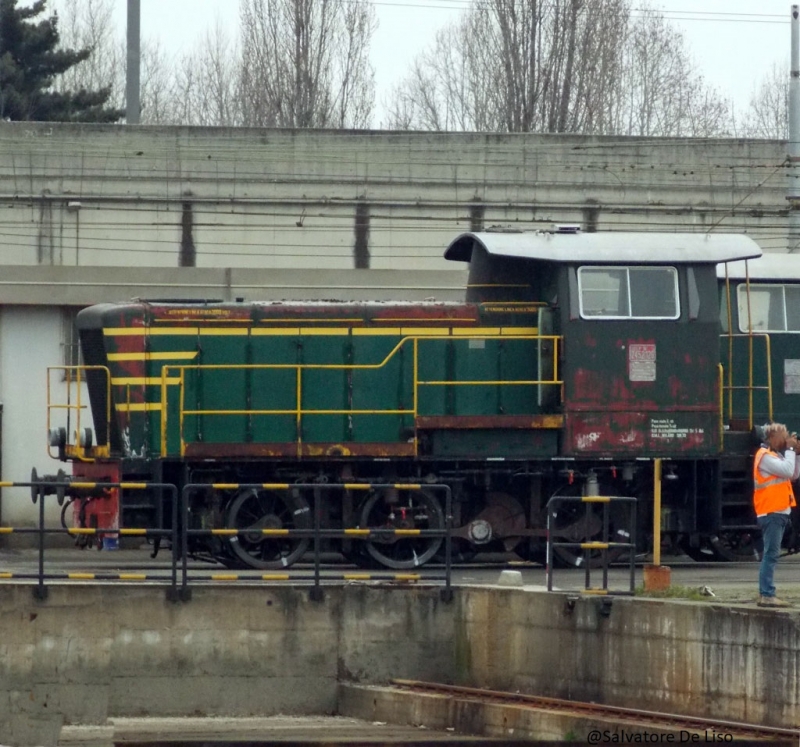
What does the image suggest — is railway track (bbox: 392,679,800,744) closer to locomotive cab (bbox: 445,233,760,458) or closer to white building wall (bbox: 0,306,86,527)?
locomotive cab (bbox: 445,233,760,458)

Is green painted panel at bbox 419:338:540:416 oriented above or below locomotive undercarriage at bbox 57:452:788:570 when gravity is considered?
above

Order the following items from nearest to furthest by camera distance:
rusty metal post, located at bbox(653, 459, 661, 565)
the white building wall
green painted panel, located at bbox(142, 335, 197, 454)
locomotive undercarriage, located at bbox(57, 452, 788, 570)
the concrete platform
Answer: the concrete platform, rusty metal post, located at bbox(653, 459, 661, 565), locomotive undercarriage, located at bbox(57, 452, 788, 570), green painted panel, located at bbox(142, 335, 197, 454), the white building wall

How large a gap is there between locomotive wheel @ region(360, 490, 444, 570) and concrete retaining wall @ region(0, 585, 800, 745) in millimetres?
2784

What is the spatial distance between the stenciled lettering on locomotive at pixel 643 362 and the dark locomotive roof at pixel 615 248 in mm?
1017

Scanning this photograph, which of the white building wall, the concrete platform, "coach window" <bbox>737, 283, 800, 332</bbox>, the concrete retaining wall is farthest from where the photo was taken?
the white building wall

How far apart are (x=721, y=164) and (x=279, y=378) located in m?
10.5

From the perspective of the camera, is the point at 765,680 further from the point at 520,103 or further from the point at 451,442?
the point at 520,103

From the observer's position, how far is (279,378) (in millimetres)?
15836

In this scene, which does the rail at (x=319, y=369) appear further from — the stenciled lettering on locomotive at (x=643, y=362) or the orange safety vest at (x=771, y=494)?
the orange safety vest at (x=771, y=494)

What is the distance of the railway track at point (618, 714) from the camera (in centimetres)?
982

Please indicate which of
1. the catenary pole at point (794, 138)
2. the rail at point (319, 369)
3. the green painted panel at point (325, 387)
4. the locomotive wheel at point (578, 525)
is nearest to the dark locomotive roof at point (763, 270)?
the catenary pole at point (794, 138)

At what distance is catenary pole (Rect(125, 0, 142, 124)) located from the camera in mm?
27709

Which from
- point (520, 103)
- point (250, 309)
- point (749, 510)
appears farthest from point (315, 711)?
point (520, 103)

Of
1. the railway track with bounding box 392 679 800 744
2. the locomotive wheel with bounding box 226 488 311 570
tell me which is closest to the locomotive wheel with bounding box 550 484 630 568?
the locomotive wheel with bounding box 226 488 311 570
